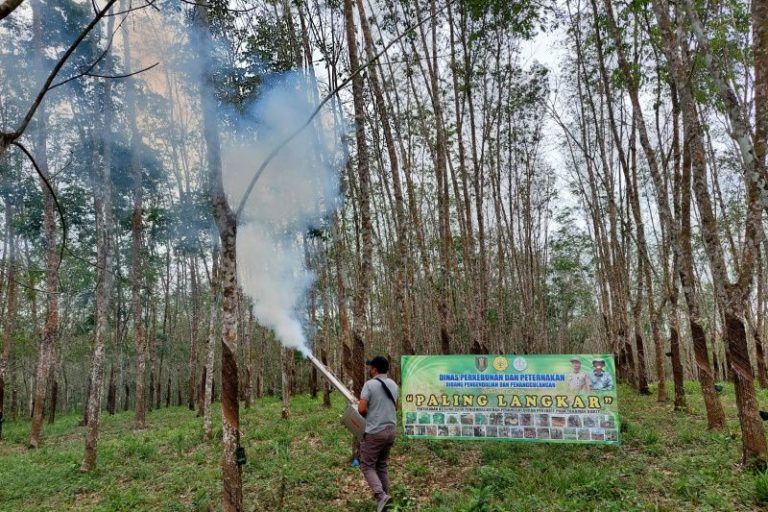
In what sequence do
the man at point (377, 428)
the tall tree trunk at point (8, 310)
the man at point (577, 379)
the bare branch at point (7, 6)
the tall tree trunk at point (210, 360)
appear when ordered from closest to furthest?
the bare branch at point (7, 6) → the man at point (377, 428) → the man at point (577, 379) → the tall tree trunk at point (210, 360) → the tall tree trunk at point (8, 310)

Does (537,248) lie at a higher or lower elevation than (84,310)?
higher

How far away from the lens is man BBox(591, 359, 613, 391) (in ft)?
23.5

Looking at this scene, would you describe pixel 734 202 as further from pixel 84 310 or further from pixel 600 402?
pixel 84 310

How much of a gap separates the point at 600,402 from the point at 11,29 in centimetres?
1752

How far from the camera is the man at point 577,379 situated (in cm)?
723

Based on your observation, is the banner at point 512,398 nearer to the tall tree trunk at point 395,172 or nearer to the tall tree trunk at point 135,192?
the tall tree trunk at point 395,172

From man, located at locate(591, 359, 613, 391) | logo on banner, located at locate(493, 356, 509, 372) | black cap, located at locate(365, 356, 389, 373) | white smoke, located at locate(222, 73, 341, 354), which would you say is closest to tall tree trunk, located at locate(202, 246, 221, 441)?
white smoke, located at locate(222, 73, 341, 354)

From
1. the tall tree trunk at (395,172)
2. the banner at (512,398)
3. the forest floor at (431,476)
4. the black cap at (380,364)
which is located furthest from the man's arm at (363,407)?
the tall tree trunk at (395,172)

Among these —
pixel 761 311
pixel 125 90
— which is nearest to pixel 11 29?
pixel 125 90

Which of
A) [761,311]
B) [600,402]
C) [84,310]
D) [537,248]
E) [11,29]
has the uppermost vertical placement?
[11,29]

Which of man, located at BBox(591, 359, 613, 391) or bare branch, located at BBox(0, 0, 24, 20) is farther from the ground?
bare branch, located at BBox(0, 0, 24, 20)

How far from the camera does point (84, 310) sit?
2714 centimetres

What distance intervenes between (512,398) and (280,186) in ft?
26.4

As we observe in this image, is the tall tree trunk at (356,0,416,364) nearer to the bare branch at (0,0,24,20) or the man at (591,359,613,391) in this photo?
the man at (591,359,613,391)
